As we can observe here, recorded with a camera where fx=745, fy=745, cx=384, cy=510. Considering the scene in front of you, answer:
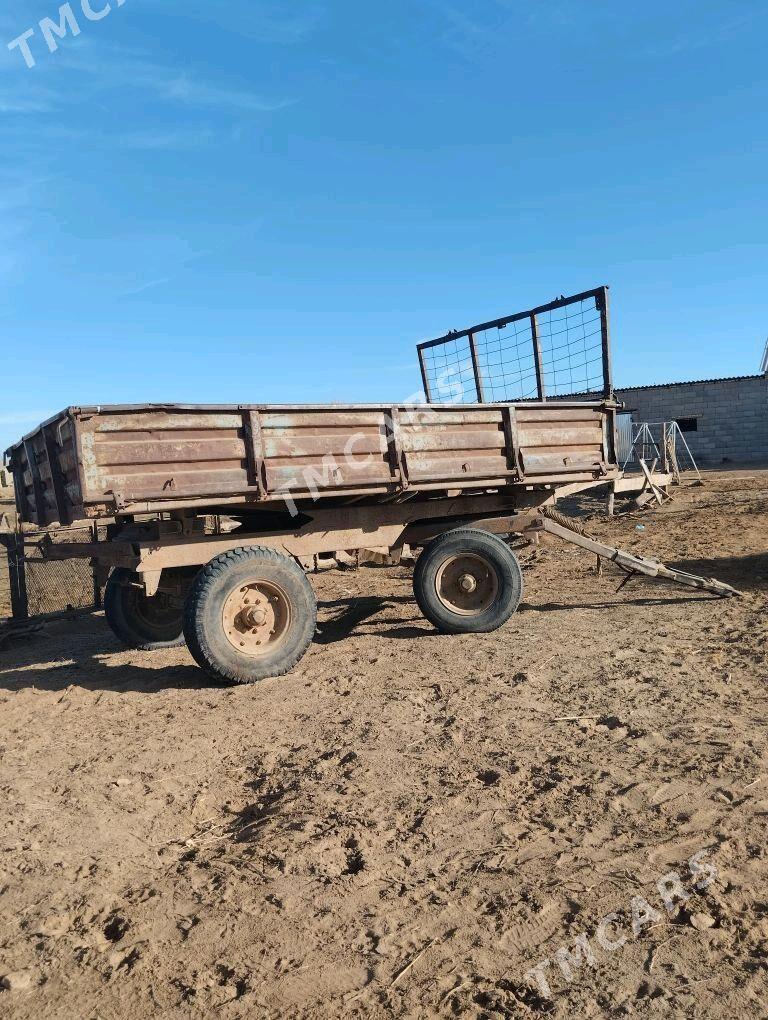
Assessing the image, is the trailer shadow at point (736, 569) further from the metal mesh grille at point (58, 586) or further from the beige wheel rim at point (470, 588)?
the metal mesh grille at point (58, 586)

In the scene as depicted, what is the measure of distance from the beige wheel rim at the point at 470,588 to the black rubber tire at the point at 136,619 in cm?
241

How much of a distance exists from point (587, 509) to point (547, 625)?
10.2m

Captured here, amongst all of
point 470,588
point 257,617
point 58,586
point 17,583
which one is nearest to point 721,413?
point 470,588

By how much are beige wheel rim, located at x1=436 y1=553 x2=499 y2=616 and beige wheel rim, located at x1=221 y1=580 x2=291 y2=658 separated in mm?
1572

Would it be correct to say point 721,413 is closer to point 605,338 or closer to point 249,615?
point 605,338

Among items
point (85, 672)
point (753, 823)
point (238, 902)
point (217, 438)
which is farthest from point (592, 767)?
point (85, 672)

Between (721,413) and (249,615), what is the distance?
2400cm

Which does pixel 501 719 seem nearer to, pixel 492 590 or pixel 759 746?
pixel 759 746

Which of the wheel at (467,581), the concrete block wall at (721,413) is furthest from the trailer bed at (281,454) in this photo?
the concrete block wall at (721,413)

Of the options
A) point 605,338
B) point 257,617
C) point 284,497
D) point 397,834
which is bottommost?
point 397,834

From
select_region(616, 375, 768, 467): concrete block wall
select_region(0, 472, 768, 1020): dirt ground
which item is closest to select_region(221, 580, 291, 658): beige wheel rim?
select_region(0, 472, 768, 1020): dirt ground

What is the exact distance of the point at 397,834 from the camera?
314cm

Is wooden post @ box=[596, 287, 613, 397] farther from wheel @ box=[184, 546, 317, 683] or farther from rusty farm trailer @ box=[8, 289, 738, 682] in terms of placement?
wheel @ box=[184, 546, 317, 683]

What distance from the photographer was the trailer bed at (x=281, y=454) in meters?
5.08
